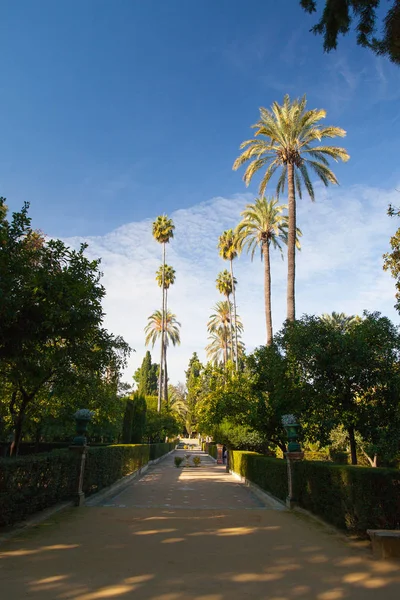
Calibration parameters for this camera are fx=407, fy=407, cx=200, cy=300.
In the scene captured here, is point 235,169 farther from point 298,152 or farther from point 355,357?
→ point 355,357

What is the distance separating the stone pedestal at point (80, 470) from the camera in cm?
1040

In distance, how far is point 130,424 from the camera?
25.1 m

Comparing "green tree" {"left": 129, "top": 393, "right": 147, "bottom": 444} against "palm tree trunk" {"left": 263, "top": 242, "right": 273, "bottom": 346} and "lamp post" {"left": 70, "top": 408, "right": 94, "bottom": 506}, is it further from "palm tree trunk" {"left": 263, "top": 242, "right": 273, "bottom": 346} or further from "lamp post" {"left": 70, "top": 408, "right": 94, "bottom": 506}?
"lamp post" {"left": 70, "top": 408, "right": 94, "bottom": 506}

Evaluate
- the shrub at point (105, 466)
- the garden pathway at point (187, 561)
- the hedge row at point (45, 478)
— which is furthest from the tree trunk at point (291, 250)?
the garden pathway at point (187, 561)

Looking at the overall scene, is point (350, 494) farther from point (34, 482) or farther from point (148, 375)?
point (148, 375)

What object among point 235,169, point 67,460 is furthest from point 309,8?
point 235,169

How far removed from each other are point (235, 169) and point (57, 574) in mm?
21302

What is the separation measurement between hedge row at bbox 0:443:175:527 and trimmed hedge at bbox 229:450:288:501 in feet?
17.6

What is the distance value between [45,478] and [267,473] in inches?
306

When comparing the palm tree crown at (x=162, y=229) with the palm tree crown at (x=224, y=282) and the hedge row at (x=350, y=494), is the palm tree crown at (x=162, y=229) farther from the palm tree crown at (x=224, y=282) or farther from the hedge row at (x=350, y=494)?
the hedge row at (x=350, y=494)

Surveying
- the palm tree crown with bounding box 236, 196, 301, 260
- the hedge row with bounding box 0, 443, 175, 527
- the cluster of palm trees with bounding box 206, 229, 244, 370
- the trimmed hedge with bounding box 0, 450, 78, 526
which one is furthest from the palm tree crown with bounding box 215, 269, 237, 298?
the trimmed hedge with bounding box 0, 450, 78, 526

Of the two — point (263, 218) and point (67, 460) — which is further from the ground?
point (263, 218)

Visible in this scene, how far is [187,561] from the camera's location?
536 centimetres

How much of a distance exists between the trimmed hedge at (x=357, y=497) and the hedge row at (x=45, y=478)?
230 inches
